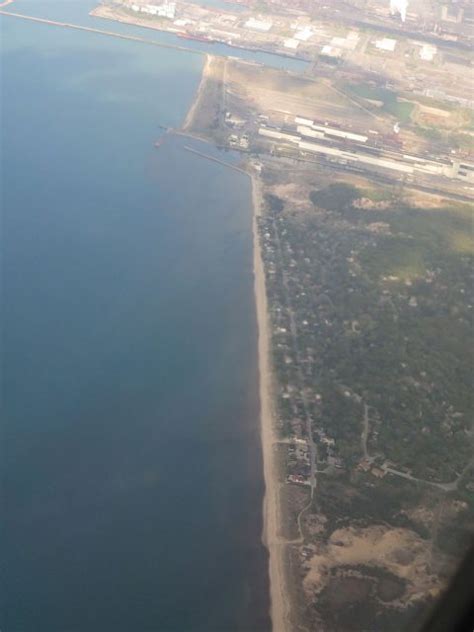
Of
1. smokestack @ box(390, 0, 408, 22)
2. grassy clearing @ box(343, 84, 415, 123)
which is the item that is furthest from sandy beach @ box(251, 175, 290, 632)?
smokestack @ box(390, 0, 408, 22)

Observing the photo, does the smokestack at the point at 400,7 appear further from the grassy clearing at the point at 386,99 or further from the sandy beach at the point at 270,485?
the sandy beach at the point at 270,485

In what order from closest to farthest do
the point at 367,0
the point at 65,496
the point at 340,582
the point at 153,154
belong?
the point at 340,582
the point at 65,496
the point at 153,154
the point at 367,0

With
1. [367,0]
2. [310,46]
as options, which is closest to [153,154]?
[310,46]

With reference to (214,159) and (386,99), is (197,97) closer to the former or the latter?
(214,159)

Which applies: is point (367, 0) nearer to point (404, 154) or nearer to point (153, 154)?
point (404, 154)

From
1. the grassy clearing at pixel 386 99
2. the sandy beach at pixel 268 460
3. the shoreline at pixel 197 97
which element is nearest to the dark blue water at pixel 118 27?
the shoreline at pixel 197 97

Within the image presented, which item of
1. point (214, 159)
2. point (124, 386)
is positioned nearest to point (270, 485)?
point (124, 386)
